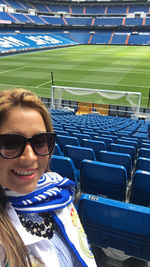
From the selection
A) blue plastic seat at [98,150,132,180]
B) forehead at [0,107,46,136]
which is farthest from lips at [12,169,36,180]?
blue plastic seat at [98,150,132,180]

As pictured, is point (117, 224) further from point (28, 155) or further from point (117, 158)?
point (117, 158)

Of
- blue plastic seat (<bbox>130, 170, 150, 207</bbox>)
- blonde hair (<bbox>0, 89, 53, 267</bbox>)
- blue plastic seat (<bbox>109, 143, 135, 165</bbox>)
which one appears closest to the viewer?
blonde hair (<bbox>0, 89, 53, 267</bbox>)

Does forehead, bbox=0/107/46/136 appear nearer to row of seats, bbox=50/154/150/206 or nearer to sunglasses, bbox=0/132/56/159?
sunglasses, bbox=0/132/56/159

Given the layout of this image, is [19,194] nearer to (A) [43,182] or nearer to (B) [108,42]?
(A) [43,182]

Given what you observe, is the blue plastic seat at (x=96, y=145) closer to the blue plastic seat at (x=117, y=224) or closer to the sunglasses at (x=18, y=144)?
the blue plastic seat at (x=117, y=224)

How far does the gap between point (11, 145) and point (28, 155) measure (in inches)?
5.0

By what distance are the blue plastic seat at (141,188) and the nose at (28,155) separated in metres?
2.00

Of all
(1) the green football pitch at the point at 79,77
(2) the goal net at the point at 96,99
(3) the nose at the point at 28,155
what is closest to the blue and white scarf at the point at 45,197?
(3) the nose at the point at 28,155

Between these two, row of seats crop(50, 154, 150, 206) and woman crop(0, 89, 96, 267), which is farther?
row of seats crop(50, 154, 150, 206)

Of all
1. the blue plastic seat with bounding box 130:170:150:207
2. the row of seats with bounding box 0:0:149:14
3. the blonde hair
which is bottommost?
the blue plastic seat with bounding box 130:170:150:207

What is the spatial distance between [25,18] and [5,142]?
71226 millimetres

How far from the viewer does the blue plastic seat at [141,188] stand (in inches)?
114

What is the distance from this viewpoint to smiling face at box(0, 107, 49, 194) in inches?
49.6

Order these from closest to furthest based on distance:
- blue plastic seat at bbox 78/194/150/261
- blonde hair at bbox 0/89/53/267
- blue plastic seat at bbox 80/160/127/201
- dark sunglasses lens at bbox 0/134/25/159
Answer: blonde hair at bbox 0/89/53/267 < dark sunglasses lens at bbox 0/134/25/159 < blue plastic seat at bbox 78/194/150/261 < blue plastic seat at bbox 80/160/127/201
